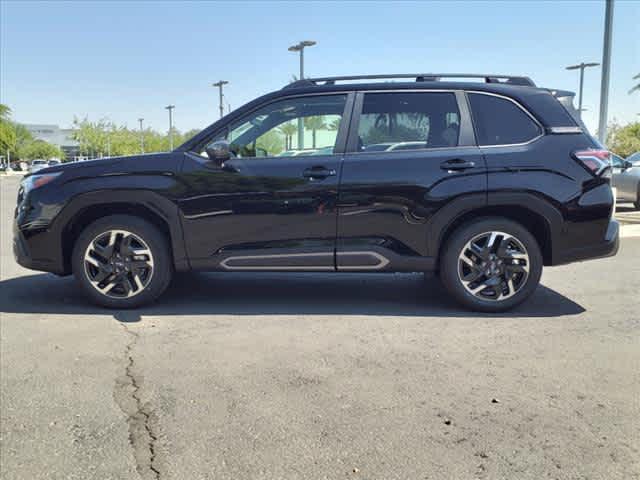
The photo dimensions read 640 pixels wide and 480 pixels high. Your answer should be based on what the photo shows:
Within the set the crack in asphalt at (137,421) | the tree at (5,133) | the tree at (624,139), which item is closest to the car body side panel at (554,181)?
the crack in asphalt at (137,421)

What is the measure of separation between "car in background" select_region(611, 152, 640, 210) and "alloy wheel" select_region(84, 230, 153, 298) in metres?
12.8

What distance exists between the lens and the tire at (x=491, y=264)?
15.2 ft

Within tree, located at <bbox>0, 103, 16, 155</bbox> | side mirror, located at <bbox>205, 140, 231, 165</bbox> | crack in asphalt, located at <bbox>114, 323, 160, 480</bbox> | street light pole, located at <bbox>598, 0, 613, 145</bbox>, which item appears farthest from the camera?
tree, located at <bbox>0, 103, 16, 155</bbox>

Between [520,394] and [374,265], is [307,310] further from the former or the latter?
[520,394]

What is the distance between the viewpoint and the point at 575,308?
4953 mm

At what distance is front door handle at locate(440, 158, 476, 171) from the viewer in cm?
458

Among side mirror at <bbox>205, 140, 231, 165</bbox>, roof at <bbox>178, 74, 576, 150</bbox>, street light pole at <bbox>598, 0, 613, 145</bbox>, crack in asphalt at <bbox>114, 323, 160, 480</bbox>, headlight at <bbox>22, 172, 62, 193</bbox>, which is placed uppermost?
street light pole at <bbox>598, 0, 613, 145</bbox>

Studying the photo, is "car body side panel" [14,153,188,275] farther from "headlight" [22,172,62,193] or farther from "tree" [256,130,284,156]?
"tree" [256,130,284,156]

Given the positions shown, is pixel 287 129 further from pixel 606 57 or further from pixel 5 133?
pixel 5 133

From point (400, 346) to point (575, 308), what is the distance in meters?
1.96

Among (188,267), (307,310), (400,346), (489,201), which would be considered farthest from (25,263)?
(489,201)

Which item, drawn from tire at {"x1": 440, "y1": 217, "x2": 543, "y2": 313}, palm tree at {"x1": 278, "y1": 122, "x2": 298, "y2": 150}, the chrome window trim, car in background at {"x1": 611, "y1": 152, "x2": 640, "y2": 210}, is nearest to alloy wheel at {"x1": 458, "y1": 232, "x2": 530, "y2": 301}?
tire at {"x1": 440, "y1": 217, "x2": 543, "y2": 313}

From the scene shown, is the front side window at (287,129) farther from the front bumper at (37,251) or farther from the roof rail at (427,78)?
the front bumper at (37,251)

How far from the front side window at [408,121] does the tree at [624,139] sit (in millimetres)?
49561
